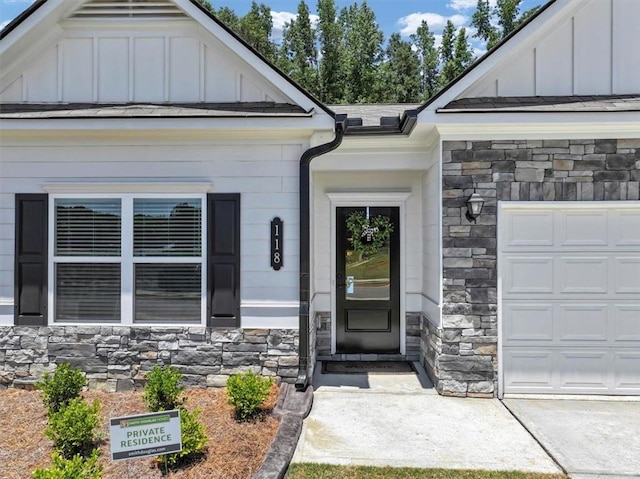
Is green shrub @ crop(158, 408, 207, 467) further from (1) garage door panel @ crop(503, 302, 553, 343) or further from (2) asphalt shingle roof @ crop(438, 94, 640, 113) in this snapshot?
(2) asphalt shingle roof @ crop(438, 94, 640, 113)

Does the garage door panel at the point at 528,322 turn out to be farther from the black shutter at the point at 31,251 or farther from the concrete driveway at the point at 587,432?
the black shutter at the point at 31,251

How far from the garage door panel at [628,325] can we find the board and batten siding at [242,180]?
386cm

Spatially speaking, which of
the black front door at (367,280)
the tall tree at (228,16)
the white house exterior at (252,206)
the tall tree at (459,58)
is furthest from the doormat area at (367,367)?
the tall tree at (228,16)

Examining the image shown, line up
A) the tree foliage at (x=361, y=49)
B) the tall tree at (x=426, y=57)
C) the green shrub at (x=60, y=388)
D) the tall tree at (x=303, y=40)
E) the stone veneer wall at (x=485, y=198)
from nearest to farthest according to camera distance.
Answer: the green shrub at (x=60, y=388) < the stone veneer wall at (x=485, y=198) < the tree foliage at (x=361, y=49) < the tall tree at (x=426, y=57) < the tall tree at (x=303, y=40)

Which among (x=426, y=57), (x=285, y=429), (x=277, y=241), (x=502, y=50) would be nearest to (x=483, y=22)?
(x=426, y=57)

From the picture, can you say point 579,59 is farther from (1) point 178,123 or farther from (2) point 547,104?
(1) point 178,123

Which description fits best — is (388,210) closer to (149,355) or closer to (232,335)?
(232,335)

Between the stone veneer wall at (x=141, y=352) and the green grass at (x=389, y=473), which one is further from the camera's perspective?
the stone veneer wall at (x=141, y=352)

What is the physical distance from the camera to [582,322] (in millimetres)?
5074

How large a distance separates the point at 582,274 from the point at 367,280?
9.25ft

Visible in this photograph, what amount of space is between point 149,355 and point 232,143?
277cm

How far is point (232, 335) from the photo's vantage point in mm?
5117

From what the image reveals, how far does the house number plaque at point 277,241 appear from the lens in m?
5.10


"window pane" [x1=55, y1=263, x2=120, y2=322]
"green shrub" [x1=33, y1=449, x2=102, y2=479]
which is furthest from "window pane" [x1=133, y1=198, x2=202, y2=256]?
"green shrub" [x1=33, y1=449, x2=102, y2=479]
